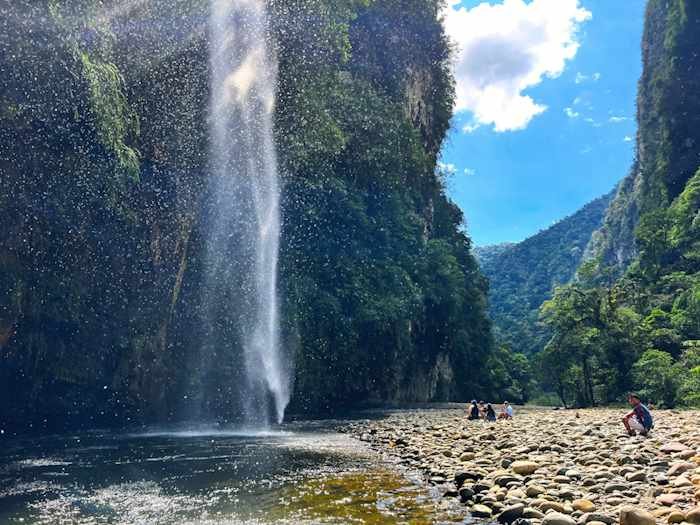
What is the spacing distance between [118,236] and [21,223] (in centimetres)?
390

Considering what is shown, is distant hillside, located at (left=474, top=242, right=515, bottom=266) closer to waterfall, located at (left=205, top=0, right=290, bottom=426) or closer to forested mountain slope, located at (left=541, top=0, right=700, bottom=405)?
forested mountain slope, located at (left=541, top=0, right=700, bottom=405)

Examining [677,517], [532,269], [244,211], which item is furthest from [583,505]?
[532,269]

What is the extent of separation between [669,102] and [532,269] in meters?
84.5

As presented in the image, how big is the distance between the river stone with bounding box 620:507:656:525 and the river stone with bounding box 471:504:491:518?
64.5 inches

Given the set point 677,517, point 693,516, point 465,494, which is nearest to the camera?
point 693,516

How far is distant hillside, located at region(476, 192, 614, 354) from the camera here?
10647 cm

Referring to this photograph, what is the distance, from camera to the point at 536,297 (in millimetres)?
121875

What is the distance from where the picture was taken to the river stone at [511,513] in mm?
5891

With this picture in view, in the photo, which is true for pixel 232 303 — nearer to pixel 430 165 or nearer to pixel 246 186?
pixel 246 186

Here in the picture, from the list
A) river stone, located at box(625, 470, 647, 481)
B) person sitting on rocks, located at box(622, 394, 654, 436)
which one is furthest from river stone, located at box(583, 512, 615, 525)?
person sitting on rocks, located at box(622, 394, 654, 436)

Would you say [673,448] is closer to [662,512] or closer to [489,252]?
[662,512]

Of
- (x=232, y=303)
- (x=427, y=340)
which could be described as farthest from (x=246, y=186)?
(x=427, y=340)

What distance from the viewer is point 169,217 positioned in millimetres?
20703

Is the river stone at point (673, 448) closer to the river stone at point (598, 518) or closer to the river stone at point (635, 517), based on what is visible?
the river stone at point (598, 518)
